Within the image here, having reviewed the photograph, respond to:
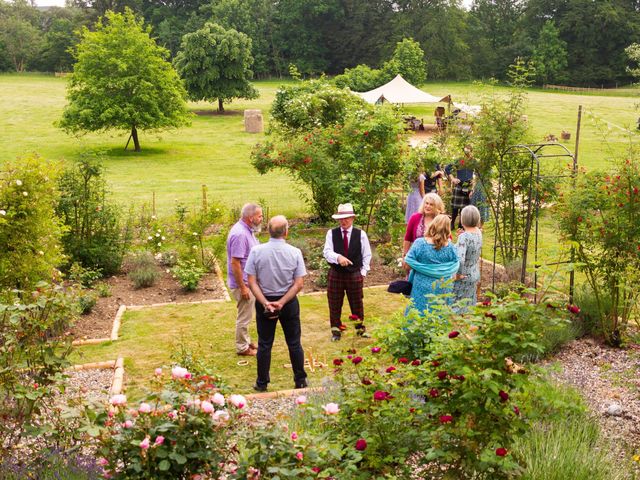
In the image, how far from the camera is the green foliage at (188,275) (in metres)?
10.1

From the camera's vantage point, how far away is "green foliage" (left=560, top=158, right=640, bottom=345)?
7.31 metres

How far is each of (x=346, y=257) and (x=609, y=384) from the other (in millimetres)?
3032

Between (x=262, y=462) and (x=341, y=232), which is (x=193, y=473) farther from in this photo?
(x=341, y=232)

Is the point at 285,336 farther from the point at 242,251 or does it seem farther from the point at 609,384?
the point at 609,384

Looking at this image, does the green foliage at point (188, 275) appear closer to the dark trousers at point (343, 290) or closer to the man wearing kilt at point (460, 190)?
the dark trousers at point (343, 290)

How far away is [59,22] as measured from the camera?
224 ft

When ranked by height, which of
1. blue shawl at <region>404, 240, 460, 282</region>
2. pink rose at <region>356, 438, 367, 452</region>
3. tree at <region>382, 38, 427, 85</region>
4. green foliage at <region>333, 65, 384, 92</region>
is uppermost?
tree at <region>382, 38, 427, 85</region>

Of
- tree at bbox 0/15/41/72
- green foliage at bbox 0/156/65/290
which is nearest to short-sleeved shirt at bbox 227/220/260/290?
green foliage at bbox 0/156/65/290

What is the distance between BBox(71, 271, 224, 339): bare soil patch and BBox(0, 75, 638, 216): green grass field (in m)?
2.25

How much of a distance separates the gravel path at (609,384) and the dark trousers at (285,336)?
7.96 ft

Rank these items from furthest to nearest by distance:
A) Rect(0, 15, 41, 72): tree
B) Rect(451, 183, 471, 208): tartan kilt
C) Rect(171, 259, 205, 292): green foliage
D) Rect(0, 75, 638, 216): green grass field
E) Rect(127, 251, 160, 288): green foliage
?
Rect(0, 15, 41, 72): tree < Rect(0, 75, 638, 216): green grass field < Rect(451, 183, 471, 208): tartan kilt < Rect(127, 251, 160, 288): green foliage < Rect(171, 259, 205, 292): green foliage

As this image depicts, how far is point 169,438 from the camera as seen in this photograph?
330cm

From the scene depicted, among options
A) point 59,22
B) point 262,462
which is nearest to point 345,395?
point 262,462

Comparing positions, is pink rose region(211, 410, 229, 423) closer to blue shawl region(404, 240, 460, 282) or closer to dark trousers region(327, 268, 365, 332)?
blue shawl region(404, 240, 460, 282)
